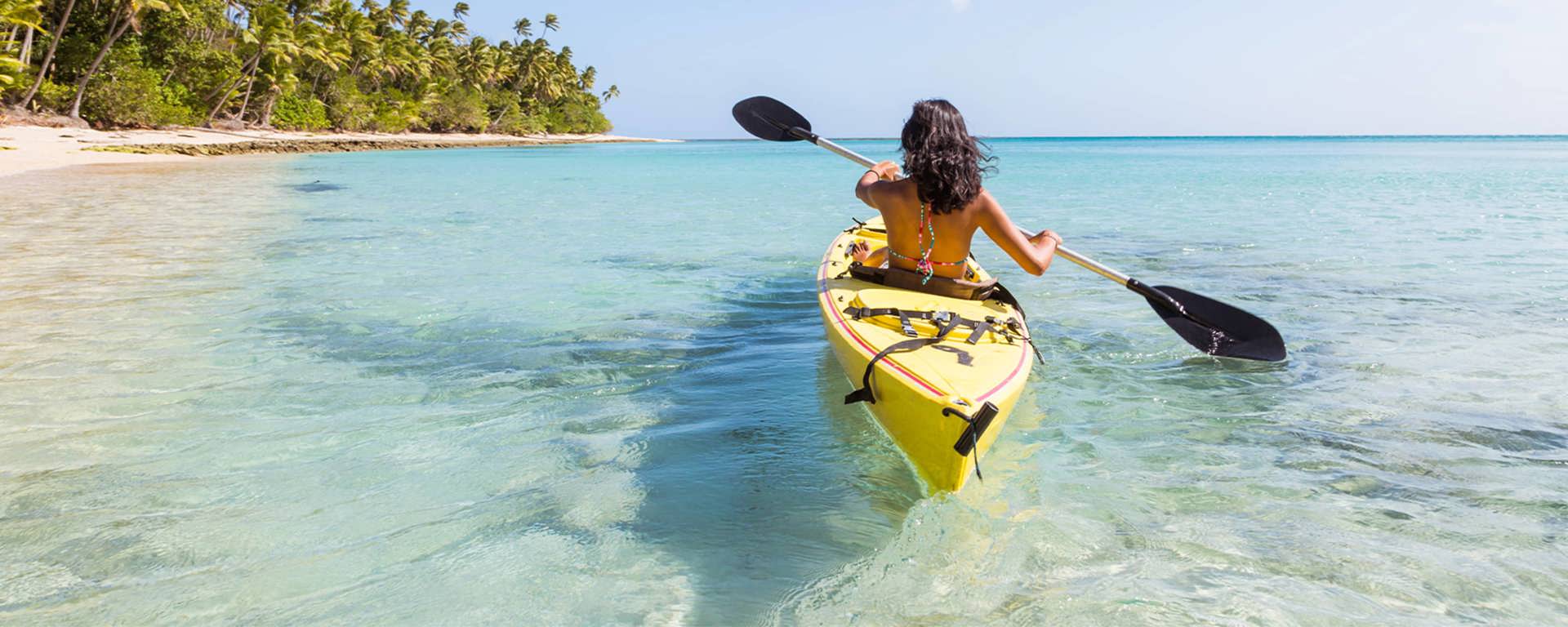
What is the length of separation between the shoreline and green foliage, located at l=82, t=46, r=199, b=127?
68cm

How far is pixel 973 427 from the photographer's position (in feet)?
9.89

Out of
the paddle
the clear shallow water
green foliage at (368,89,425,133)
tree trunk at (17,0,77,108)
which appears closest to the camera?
the clear shallow water

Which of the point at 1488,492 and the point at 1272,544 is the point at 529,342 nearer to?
the point at 1272,544

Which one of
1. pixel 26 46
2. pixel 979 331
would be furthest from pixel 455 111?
pixel 979 331

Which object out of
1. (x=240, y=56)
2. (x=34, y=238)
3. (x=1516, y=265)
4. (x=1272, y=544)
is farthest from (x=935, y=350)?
(x=240, y=56)

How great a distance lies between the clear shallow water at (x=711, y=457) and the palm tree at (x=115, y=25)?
32.1 m

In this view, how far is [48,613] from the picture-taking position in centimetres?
274

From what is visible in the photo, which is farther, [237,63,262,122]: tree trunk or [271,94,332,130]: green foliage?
[271,94,332,130]: green foliage

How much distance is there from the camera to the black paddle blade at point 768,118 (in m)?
8.22

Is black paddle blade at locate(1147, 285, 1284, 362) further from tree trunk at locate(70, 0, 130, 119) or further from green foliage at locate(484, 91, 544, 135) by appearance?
green foliage at locate(484, 91, 544, 135)

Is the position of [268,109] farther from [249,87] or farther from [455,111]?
[455,111]

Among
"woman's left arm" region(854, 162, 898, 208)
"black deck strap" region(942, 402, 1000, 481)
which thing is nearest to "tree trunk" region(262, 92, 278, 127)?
"woman's left arm" region(854, 162, 898, 208)

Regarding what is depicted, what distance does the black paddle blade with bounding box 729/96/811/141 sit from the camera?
27.0 feet

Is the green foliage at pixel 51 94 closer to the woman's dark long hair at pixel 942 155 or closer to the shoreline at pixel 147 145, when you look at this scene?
the shoreline at pixel 147 145
